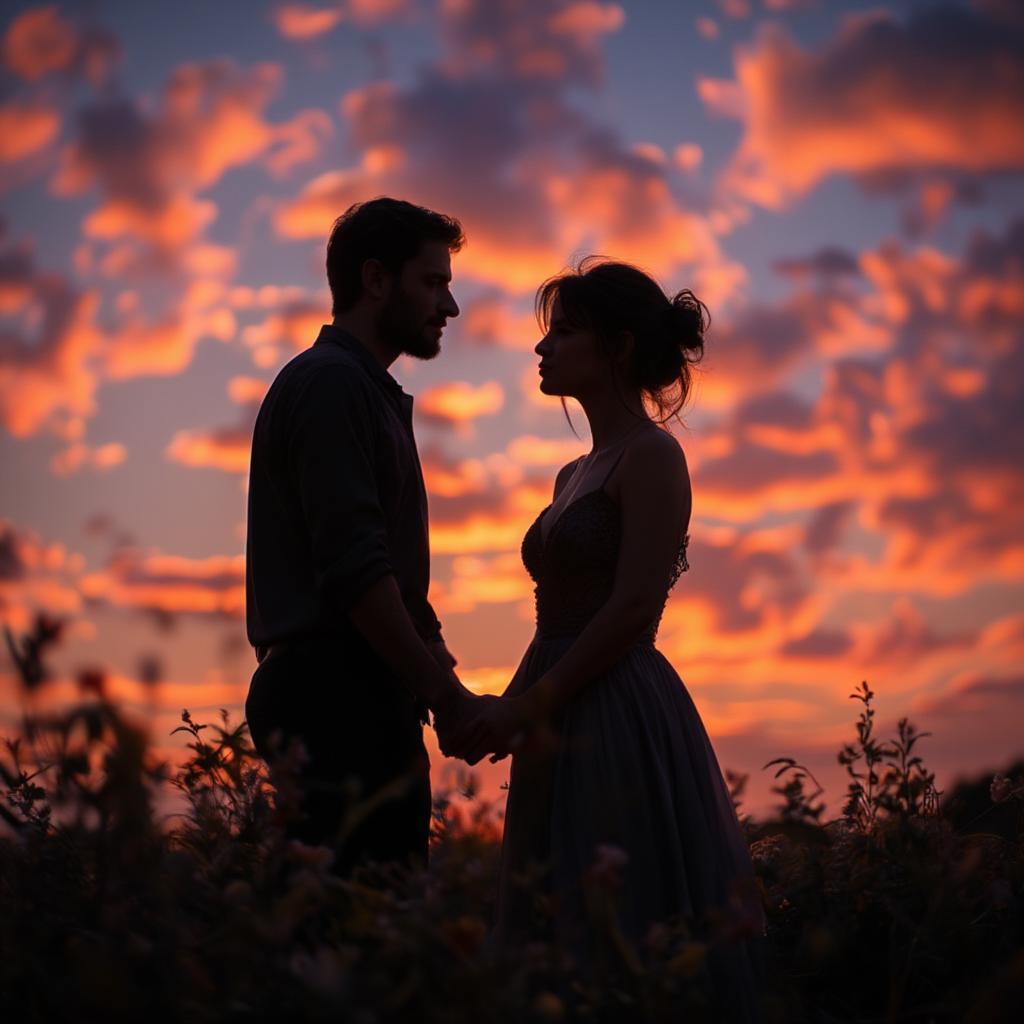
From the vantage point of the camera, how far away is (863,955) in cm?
445

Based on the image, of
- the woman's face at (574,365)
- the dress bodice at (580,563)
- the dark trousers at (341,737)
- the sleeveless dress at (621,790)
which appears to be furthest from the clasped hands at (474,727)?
the woman's face at (574,365)

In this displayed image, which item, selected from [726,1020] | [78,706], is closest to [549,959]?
[78,706]

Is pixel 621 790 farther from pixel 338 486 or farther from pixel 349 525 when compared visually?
pixel 338 486

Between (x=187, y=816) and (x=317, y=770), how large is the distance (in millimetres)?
848

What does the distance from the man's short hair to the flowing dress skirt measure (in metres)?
1.72

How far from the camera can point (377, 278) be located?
15.5 feet

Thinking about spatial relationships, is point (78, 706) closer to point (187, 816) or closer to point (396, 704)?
point (187, 816)

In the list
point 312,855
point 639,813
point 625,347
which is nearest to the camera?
point 312,855

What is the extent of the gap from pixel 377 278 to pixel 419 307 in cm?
21

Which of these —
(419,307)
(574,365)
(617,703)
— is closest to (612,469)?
(574,365)

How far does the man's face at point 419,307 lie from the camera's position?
469cm

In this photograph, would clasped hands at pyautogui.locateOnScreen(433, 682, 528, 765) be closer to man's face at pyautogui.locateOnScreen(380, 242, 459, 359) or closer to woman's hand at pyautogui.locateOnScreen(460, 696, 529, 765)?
woman's hand at pyautogui.locateOnScreen(460, 696, 529, 765)

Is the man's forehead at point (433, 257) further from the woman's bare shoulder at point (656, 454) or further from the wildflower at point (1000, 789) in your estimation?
the wildflower at point (1000, 789)

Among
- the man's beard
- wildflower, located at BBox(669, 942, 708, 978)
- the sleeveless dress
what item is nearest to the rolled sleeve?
the man's beard
